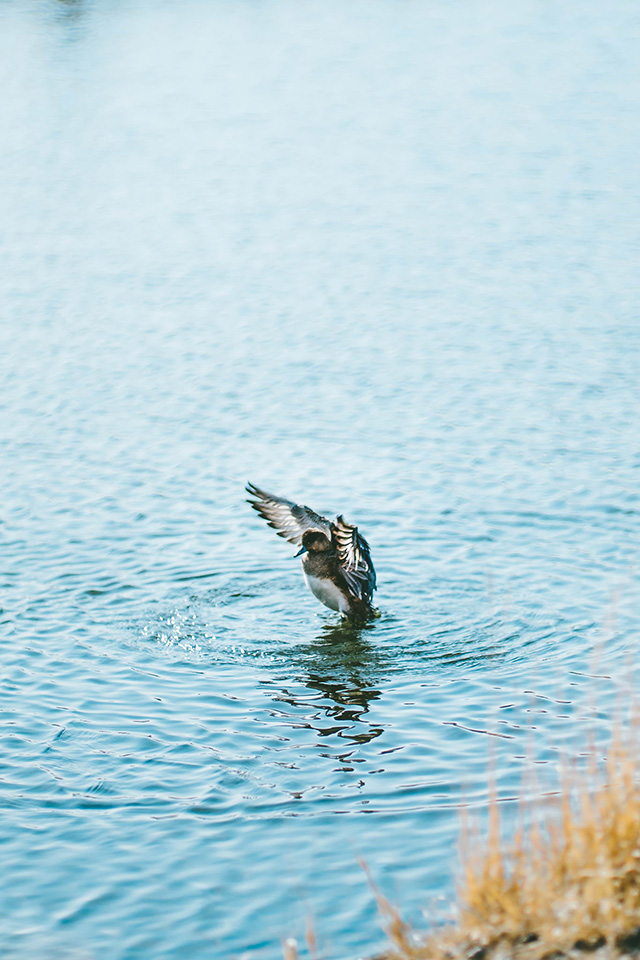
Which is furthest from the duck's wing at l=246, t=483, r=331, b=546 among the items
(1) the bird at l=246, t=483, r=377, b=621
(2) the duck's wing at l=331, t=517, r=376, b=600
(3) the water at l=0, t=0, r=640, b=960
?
(3) the water at l=0, t=0, r=640, b=960

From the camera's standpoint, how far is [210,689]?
12.5 m

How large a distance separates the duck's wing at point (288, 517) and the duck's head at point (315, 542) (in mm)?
90

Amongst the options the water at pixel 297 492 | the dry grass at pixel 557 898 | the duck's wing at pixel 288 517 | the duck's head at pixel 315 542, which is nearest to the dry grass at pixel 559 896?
the dry grass at pixel 557 898

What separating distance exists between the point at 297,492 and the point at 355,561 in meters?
4.21

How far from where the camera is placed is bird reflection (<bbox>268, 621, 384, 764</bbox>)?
38.3 feet

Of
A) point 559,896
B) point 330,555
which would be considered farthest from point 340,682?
point 559,896

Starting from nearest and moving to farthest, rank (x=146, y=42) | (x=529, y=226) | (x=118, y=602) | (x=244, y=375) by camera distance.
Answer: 1. (x=118, y=602)
2. (x=244, y=375)
3. (x=529, y=226)
4. (x=146, y=42)

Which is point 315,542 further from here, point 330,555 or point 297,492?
point 297,492

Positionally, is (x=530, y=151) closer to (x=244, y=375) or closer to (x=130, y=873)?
(x=244, y=375)

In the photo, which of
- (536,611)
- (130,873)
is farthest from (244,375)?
(130,873)

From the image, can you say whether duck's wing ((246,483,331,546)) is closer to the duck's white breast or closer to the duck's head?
the duck's head

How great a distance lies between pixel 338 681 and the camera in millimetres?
12750

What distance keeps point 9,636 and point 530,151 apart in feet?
91.9

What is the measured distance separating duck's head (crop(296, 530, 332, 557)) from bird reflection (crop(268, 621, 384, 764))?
82 cm
